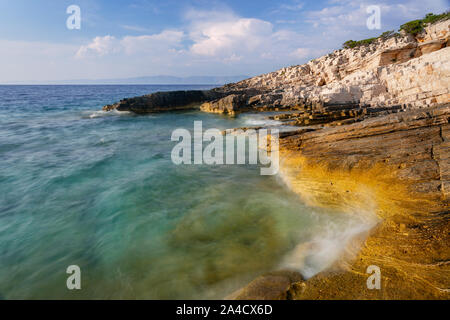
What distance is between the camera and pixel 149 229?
6.82m

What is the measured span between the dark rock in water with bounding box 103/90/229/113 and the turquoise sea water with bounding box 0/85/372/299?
24.0m

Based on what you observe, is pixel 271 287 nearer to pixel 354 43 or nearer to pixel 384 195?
pixel 384 195

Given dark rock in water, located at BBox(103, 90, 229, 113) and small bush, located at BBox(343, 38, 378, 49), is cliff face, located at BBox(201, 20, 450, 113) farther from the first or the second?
small bush, located at BBox(343, 38, 378, 49)

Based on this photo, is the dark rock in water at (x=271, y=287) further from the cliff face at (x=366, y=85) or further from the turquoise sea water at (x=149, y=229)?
the cliff face at (x=366, y=85)

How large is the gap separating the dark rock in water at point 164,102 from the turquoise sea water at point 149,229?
78.8 ft

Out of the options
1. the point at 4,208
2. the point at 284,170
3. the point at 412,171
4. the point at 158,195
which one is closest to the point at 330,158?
the point at 284,170

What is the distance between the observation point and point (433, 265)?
3928 mm

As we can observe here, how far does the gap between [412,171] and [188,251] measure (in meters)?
6.89

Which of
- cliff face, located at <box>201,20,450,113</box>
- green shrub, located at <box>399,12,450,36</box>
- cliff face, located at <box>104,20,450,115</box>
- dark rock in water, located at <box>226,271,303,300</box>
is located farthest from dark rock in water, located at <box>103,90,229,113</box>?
dark rock in water, located at <box>226,271,303,300</box>

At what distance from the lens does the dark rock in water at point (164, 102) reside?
3484 centimetres

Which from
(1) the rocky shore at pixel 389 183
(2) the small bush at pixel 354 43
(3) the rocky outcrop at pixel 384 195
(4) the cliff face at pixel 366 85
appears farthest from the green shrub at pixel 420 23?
(3) the rocky outcrop at pixel 384 195
